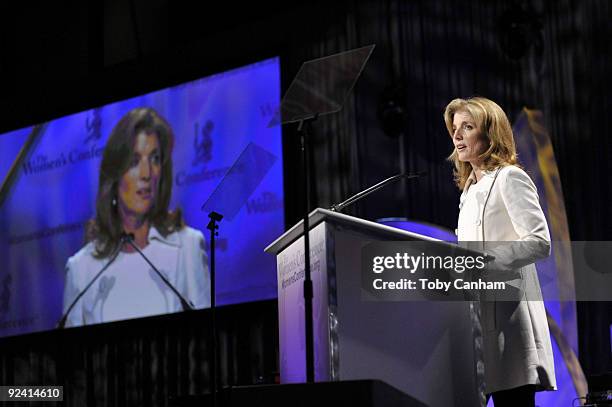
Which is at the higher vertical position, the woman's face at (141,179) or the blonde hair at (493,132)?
the woman's face at (141,179)

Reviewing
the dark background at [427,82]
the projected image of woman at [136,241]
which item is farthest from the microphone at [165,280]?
the dark background at [427,82]

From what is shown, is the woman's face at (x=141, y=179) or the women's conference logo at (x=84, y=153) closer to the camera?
the woman's face at (x=141, y=179)

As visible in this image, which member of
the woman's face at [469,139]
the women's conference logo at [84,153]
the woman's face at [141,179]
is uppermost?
the women's conference logo at [84,153]

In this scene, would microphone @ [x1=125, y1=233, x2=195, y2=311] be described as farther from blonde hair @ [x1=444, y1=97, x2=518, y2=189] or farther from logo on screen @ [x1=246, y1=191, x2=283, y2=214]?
blonde hair @ [x1=444, y1=97, x2=518, y2=189]

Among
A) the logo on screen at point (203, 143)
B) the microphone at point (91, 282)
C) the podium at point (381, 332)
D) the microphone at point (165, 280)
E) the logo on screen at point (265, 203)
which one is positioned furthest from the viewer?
the microphone at point (91, 282)

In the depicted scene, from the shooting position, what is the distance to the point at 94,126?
7.12m

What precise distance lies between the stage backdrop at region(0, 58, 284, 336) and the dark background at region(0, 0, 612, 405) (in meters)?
0.15

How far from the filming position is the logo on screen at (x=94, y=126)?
7.09 m

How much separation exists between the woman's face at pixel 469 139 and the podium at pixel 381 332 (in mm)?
329

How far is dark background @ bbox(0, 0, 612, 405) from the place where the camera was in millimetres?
5824

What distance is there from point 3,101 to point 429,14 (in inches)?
150

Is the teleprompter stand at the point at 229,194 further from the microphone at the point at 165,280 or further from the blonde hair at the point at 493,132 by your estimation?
the microphone at the point at 165,280

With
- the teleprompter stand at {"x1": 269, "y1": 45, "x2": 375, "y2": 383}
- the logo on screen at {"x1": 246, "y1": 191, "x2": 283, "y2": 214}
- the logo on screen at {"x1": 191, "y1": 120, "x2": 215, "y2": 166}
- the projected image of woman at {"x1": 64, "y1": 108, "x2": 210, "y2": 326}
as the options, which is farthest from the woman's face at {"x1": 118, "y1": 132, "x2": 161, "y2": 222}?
the teleprompter stand at {"x1": 269, "y1": 45, "x2": 375, "y2": 383}

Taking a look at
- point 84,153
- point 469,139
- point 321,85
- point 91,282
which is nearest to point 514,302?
point 469,139
